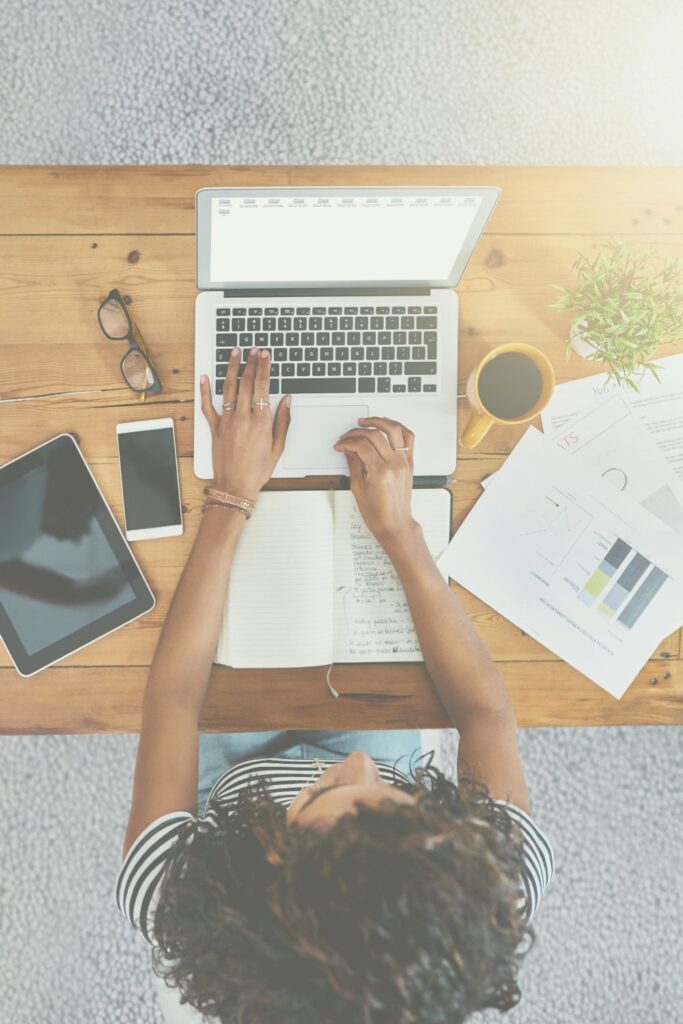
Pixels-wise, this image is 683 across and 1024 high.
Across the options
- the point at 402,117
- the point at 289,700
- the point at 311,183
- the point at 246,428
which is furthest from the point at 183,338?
the point at 402,117

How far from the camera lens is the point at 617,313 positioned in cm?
92

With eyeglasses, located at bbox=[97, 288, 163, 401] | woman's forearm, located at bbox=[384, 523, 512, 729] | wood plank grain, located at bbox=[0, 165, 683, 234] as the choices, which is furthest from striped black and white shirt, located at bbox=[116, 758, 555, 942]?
wood plank grain, located at bbox=[0, 165, 683, 234]

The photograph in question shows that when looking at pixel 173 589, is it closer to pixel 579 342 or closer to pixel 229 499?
pixel 229 499

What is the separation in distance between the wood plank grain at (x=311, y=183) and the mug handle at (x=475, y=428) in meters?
0.31

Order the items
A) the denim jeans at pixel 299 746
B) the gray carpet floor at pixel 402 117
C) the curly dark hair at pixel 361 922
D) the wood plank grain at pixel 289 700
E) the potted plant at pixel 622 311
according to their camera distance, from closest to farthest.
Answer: the curly dark hair at pixel 361 922
the potted plant at pixel 622 311
the wood plank grain at pixel 289 700
the denim jeans at pixel 299 746
the gray carpet floor at pixel 402 117

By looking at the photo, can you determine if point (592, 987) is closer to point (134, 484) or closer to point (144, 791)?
point (144, 791)

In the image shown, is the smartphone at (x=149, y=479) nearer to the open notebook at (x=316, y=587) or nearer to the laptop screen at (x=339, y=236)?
the open notebook at (x=316, y=587)

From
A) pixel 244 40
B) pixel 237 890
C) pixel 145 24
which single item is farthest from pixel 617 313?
pixel 145 24

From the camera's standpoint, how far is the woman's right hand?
0.98 meters

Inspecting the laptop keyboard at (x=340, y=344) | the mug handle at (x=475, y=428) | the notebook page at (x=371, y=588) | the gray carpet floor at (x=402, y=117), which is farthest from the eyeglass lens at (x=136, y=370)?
the gray carpet floor at (x=402, y=117)

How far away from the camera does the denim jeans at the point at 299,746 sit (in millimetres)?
1127

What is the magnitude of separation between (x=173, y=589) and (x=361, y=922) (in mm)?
524

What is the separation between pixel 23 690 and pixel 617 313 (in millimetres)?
958

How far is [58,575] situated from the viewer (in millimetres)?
1005
